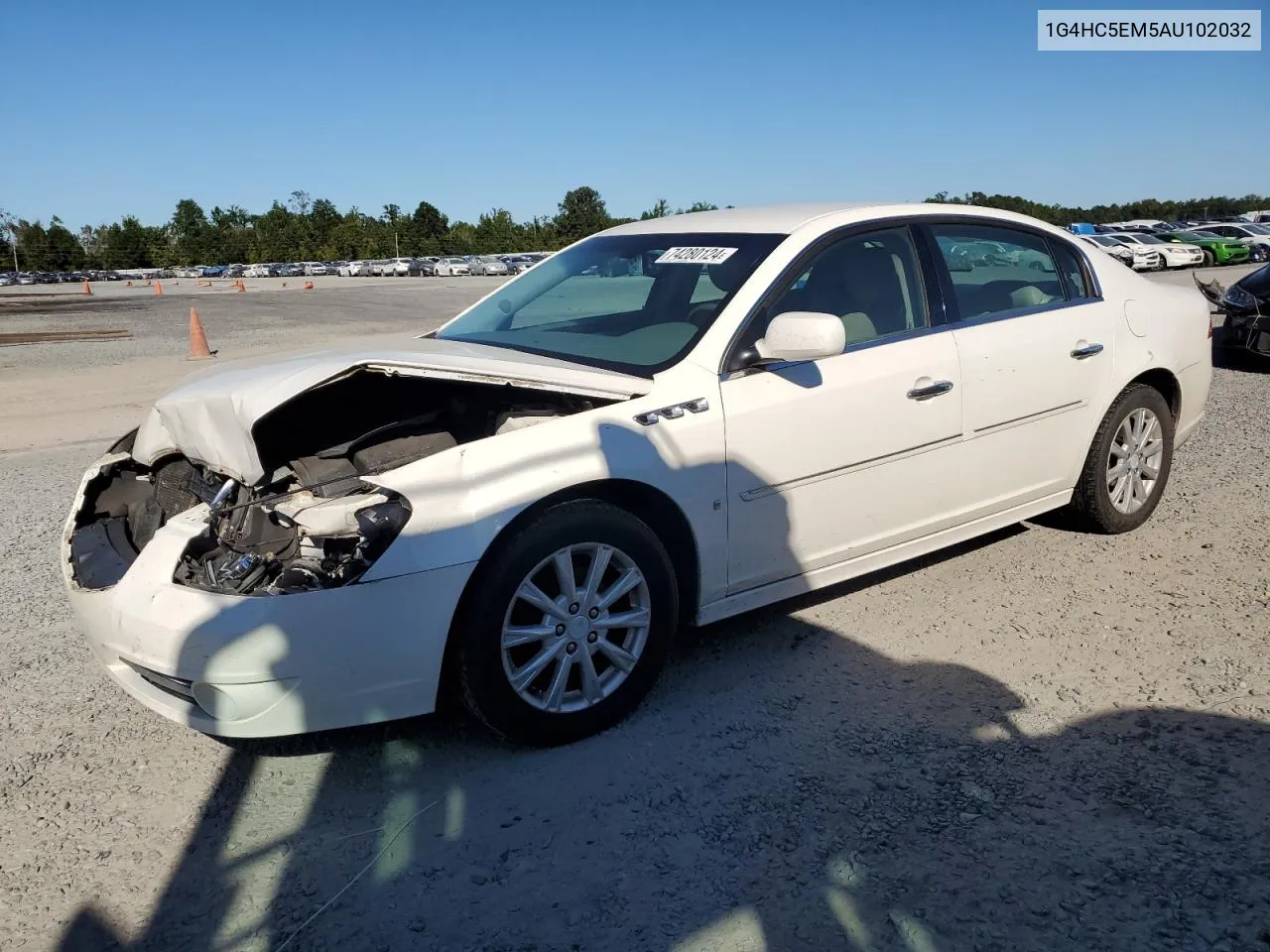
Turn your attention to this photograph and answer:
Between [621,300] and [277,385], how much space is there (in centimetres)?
167

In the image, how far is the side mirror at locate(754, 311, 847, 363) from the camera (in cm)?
333

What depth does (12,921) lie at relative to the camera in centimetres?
247

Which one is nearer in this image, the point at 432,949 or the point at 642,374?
the point at 432,949

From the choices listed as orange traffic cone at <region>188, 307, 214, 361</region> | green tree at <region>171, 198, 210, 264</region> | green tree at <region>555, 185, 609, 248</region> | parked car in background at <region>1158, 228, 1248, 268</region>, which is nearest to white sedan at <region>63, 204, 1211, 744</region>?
orange traffic cone at <region>188, 307, 214, 361</region>

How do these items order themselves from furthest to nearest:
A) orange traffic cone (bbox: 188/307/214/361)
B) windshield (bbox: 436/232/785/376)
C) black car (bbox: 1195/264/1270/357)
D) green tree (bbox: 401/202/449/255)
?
green tree (bbox: 401/202/449/255) < orange traffic cone (bbox: 188/307/214/361) < black car (bbox: 1195/264/1270/357) < windshield (bbox: 436/232/785/376)

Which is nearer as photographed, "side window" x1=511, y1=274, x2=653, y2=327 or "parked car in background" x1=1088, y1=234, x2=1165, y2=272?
"side window" x1=511, y1=274, x2=653, y2=327

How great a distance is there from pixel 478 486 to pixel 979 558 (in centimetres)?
288

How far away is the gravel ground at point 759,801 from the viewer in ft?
7.87

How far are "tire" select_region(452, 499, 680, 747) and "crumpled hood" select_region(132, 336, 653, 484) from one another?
434mm

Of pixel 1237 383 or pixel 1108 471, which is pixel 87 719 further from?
pixel 1237 383

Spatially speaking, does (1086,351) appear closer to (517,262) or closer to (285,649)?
(285,649)

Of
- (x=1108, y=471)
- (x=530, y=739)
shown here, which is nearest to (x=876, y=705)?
(x=530, y=739)

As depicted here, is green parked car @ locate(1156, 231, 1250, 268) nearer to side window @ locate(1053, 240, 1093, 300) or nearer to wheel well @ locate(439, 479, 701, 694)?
side window @ locate(1053, 240, 1093, 300)

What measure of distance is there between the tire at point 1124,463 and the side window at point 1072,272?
1.73 ft
